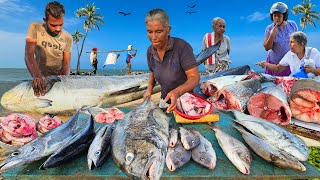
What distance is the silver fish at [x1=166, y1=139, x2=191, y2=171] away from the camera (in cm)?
229

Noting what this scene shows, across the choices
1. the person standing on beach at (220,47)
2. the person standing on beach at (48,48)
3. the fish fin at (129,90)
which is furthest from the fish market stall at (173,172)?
the person standing on beach at (220,47)

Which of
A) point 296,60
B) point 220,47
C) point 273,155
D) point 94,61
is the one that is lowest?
point 94,61

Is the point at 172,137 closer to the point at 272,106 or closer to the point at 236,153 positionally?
the point at 236,153

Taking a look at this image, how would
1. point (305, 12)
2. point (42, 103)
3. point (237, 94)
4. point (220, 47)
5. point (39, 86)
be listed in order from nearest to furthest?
point (237, 94) → point (39, 86) → point (42, 103) → point (220, 47) → point (305, 12)

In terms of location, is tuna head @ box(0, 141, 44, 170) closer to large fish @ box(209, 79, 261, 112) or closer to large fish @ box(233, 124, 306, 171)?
large fish @ box(233, 124, 306, 171)

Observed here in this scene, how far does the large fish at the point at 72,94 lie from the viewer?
6785 millimetres

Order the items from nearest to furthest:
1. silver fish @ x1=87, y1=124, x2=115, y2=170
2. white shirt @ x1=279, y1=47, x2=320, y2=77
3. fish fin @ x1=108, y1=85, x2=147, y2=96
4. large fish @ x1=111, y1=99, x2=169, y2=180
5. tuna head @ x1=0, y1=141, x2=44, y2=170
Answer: large fish @ x1=111, y1=99, x2=169, y2=180, tuna head @ x1=0, y1=141, x2=44, y2=170, silver fish @ x1=87, y1=124, x2=115, y2=170, white shirt @ x1=279, y1=47, x2=320, y2=77, fish fin @ x1=108, y1=85, x2=147, y2=96

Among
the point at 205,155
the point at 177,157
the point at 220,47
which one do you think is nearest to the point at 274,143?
the point at 205,155

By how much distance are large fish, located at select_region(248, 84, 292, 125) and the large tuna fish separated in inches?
8.5

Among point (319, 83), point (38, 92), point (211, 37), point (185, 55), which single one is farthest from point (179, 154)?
point (211, 37)

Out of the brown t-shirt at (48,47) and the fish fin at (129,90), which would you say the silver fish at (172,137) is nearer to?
the brown t-shirt at (48,47)

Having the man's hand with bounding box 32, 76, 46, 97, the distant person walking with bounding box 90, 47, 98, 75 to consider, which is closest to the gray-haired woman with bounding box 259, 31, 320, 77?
the man's hand with bounding box 32, 76, 46, 97

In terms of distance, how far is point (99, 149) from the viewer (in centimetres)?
238

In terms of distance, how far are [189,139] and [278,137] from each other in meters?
1.08
